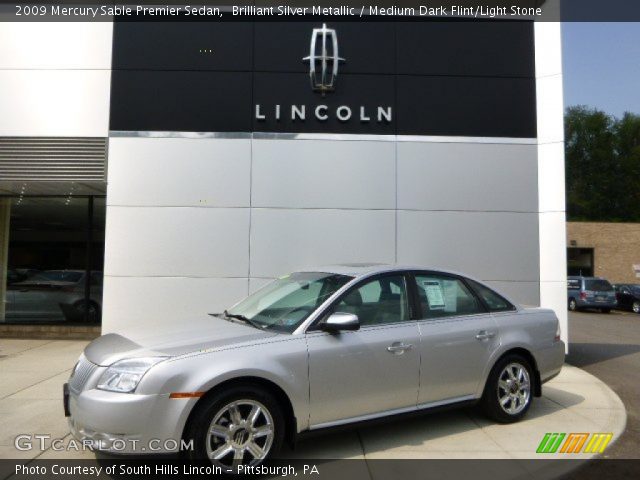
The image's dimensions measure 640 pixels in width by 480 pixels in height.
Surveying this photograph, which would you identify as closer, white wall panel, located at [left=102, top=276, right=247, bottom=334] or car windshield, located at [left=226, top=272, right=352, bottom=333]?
car windshield, located at [left=226, top=272, right=352, bottom=333]

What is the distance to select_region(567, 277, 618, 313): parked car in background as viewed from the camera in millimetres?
23016

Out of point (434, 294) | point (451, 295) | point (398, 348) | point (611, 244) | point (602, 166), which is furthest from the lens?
point (602, 166)

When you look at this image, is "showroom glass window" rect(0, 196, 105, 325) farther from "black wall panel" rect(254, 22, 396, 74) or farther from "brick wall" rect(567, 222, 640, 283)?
"brick wall" rect(567, 222, 640, 283)

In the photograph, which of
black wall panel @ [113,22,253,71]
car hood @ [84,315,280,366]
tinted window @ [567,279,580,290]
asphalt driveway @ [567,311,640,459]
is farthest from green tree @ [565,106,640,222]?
car hood @ [84,315,280,366]

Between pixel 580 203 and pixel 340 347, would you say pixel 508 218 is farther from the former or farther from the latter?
pixel 580 203

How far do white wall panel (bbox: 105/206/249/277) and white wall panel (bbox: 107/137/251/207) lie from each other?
0.76 ft

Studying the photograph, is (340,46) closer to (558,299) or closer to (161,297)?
(161,297)

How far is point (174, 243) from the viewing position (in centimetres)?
895

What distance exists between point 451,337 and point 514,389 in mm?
1027

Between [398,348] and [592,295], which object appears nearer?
[398,348]

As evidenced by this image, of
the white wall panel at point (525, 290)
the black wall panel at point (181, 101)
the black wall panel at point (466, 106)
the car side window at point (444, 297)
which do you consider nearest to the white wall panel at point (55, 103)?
the black wall panel at point (181, 101)

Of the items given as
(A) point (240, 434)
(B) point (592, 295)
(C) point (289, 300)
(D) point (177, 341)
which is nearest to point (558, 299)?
(C) point (289, 300)

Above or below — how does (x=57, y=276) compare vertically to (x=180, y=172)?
below

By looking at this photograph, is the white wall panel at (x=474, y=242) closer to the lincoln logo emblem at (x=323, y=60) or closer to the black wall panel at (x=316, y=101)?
the black wall panel at (x=316, y=101)
